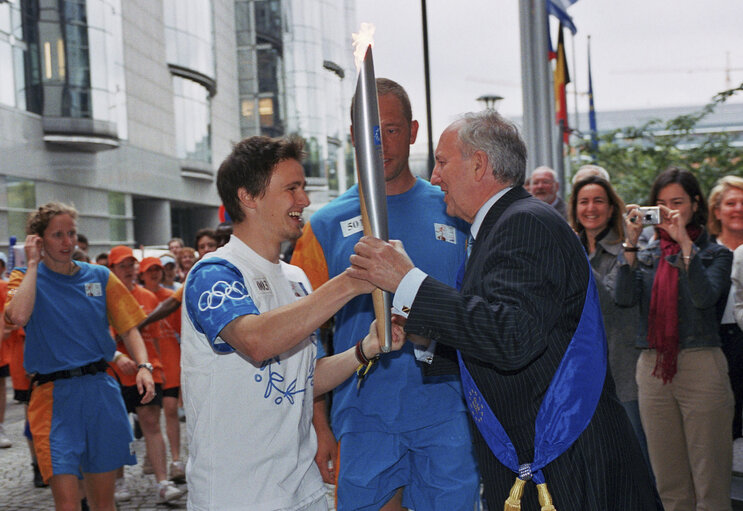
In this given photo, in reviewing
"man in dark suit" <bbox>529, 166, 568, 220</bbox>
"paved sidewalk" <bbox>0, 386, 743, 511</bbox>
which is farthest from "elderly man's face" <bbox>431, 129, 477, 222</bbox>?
"paved sidewalk" <bbox>0, 386, 743, 511</bbox>

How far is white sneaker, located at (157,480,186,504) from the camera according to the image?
655cm

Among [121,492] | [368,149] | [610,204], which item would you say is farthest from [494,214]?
[121,492]

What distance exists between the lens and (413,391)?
3.49 m

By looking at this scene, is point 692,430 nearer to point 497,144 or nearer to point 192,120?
point 497,144

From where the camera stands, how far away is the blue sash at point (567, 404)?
8.04 ft

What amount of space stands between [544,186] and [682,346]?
2004mm

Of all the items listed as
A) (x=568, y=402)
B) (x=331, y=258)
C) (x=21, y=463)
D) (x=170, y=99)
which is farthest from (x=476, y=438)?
(x=170, y=99)

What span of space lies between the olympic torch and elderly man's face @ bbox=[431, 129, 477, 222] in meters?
0.30

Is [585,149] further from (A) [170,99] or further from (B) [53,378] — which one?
(A) [170,99]

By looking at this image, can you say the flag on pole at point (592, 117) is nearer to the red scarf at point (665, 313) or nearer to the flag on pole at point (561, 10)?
the flag on pole at point (561, 10)

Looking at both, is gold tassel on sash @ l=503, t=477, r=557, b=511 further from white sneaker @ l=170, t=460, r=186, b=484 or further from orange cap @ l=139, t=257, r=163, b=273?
orange cap @ l=139, t=257, r=163, b=273

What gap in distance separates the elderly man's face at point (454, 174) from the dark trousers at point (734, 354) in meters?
3.11

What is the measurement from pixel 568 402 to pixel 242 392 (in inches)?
39.8

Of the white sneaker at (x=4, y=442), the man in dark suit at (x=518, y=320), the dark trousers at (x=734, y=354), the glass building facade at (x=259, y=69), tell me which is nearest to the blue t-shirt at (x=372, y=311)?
the man in dark suit at (x=518, y=320)
